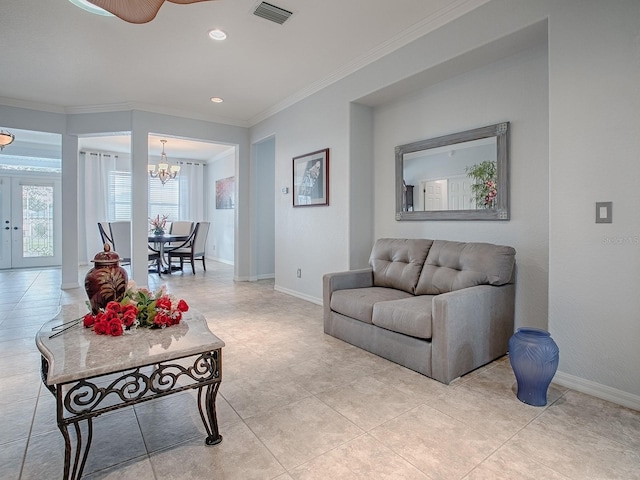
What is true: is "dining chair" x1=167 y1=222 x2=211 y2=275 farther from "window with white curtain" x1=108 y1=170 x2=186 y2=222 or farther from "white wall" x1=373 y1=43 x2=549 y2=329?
"white wall" x1=373 y1=43 x2=549 y2=329

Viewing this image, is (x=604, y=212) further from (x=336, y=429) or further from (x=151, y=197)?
(x=151, y=197)

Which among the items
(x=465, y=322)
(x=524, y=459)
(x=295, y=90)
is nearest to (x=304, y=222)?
(x=295, y=90)

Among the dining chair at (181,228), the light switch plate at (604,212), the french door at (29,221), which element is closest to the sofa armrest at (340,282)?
the light switch plate at (604,212)

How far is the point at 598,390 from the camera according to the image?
2.10 m

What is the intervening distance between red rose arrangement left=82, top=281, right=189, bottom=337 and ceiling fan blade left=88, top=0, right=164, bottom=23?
151cm

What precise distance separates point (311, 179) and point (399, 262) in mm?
1834

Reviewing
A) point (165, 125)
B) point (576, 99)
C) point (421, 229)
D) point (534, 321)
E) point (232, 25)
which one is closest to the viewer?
point (576, 99)

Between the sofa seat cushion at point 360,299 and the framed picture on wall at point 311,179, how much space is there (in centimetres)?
151

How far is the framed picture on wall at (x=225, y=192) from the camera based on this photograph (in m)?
8.05

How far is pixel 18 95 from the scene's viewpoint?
4789mm

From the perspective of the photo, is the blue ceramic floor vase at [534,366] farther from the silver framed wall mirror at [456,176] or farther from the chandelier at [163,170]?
the chandelier at [163,170]

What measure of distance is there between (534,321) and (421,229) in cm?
129

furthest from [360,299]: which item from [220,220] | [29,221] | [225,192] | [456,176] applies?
[29,221]

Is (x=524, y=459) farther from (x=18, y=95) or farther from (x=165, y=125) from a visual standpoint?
(x=18, y=95)
